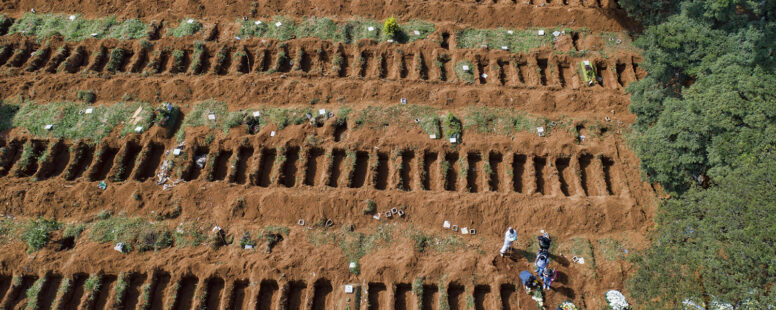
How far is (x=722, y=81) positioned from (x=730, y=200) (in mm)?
3937

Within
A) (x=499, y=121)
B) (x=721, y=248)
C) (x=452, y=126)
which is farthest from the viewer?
(x=499, y=121)

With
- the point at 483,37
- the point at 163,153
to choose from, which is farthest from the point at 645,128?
the point at 163,153

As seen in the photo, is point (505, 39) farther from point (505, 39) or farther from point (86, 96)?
point (86, 96)

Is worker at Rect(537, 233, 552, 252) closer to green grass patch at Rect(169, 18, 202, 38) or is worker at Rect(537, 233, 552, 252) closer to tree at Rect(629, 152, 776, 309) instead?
tree at Rect(629, 152, 776, 309)

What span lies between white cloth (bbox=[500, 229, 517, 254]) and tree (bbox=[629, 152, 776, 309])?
10.5 ft

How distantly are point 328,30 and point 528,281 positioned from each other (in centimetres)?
1180

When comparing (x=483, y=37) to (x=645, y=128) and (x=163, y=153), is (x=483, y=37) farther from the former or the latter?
(x=163, y=153)

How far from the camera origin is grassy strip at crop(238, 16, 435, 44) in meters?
17.3

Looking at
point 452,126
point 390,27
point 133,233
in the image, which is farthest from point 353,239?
point 390,27

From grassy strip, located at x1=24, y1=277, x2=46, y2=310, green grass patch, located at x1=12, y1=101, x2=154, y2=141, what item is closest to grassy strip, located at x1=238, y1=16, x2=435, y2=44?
green grass patch, located at x1=12, y1=101, x2=154, y2=141

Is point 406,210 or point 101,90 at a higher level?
point 101,90

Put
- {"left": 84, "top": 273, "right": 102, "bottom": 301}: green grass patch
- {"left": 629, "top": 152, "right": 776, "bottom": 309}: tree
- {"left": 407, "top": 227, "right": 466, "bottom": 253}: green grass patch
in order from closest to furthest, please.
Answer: {"left": 629, "top": 152, "right": 776, "bottom": 309}: tree
{"left": 84, "top": 273, "right": 102, "bottom": 301}: green grass patch
{"left": 407, "top": 227, "right": 466, "bottom": 253}: green grass patch

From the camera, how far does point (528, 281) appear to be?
11.9 metres

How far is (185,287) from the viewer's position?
1240 cm
